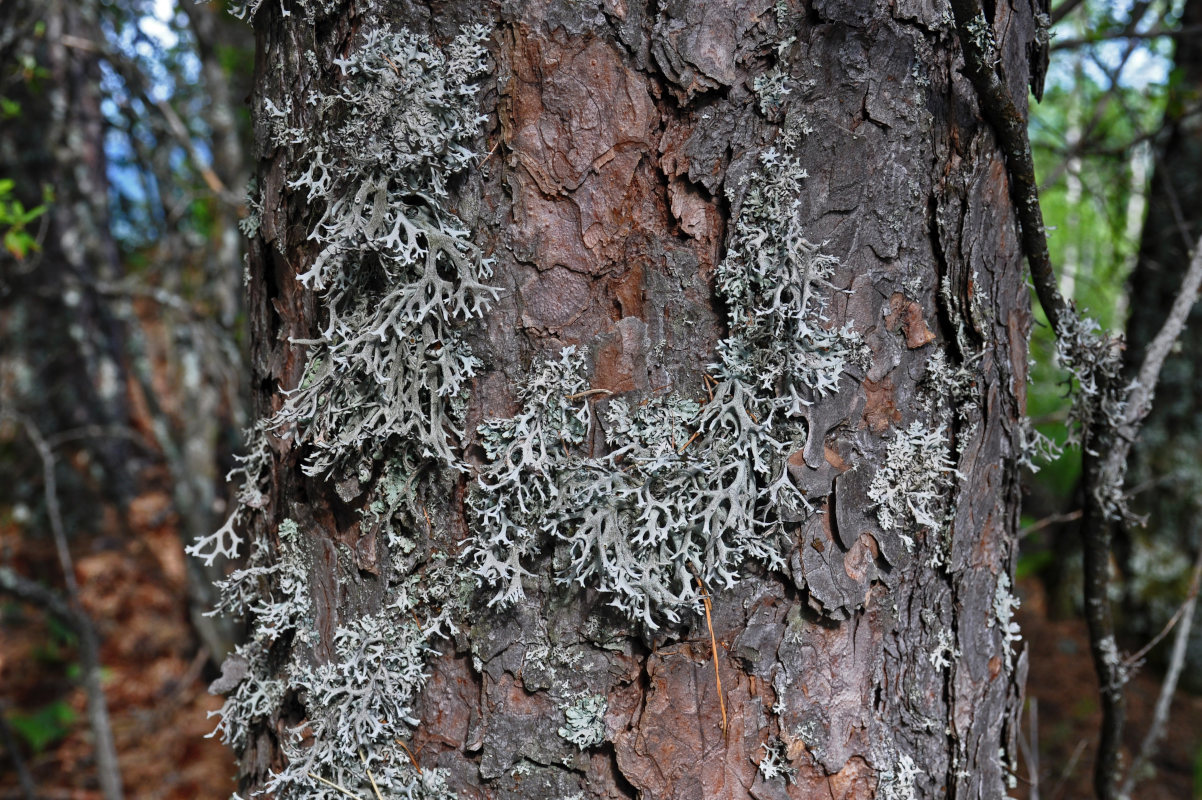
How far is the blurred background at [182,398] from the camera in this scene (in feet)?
11.3

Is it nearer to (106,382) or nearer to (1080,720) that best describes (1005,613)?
(1080,720)

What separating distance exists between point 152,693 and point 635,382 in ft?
19.5

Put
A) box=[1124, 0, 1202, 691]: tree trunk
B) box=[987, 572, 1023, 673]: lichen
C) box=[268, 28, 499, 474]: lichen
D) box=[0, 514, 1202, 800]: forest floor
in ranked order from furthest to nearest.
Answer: box=[0, 514, 1202, 800]: forest floor
box=[1124, 0, 1202, 691]: tree trunk
box=[987, 572, 1023, 673]: lichen
box=[268, 28, 499, 474]: lichen

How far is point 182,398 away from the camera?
523 centimetres

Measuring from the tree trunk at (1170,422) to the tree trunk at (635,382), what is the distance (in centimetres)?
373

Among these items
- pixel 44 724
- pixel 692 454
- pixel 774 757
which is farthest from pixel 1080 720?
pixel 44 724

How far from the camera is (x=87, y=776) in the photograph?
4625 mm

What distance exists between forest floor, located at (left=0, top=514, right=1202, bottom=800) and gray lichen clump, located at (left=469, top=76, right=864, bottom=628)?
10.2ft

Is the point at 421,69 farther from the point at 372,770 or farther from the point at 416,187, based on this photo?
the point at 372,770

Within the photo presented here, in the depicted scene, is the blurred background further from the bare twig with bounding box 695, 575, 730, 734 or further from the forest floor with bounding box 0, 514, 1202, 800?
the bare twig with bounding box 695, 575, 730, 734

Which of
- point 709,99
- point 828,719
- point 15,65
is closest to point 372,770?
point 828,719

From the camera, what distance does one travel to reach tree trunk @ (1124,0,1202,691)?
3.92 metres

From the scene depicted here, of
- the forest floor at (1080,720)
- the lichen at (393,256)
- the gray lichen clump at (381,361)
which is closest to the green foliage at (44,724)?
the gray lichen clump at (381,361)

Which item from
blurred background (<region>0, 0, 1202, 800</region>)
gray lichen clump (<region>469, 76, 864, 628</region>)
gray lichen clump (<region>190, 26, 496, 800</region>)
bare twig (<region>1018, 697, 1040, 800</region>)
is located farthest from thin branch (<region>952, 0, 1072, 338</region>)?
blurred background (<region>0, 0, 1202, 800</region>)
